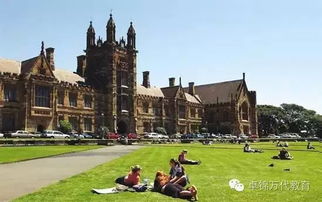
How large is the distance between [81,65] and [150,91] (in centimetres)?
1924

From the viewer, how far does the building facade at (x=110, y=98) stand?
6562 cm

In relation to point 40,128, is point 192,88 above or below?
above

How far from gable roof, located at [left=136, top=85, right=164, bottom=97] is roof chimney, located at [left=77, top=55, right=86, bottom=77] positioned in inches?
526

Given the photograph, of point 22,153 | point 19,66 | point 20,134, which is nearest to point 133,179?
point 22,153

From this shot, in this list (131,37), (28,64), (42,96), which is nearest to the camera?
(42,96)

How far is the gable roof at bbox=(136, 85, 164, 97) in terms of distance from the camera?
9481cm

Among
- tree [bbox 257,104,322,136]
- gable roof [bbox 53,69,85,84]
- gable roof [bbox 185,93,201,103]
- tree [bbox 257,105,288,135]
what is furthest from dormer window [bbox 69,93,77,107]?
tree [bbox 257,105,288,135]

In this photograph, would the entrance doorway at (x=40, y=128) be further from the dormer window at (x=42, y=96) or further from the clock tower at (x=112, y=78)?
the clock tower at (x=112, y=78)

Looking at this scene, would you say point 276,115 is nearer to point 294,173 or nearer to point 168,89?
point 168,89

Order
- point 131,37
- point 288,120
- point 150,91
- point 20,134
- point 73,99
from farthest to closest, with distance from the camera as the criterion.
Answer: point 288,120 → point 150,91 → point 131,37 → point 73,99 → point 20,134

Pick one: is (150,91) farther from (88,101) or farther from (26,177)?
(26,177)

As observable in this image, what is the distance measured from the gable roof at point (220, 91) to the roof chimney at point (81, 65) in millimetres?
40842

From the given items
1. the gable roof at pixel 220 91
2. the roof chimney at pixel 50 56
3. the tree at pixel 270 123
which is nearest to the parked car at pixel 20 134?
the roof chimney at pixel 50 56

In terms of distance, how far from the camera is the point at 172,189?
14.2 meters
